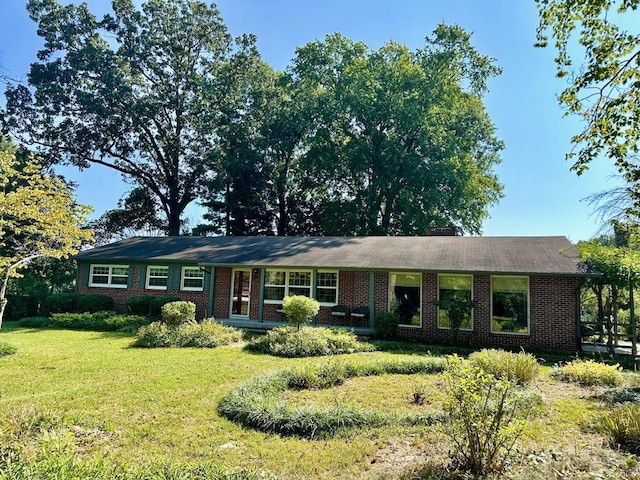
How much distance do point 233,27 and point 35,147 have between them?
55.6ft

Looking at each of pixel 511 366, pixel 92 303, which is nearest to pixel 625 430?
pixel 511 366

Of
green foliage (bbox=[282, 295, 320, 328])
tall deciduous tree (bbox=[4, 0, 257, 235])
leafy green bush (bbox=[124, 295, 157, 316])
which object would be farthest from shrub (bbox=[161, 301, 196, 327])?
tall deciduous tree (bbox=[4, 0, 257, 235])

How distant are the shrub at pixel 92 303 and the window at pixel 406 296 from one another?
40.9ft

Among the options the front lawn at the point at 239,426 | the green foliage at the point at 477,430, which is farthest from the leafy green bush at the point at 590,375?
the green foliage at the point at 477,430

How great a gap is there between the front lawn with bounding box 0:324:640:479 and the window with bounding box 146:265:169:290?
9249 millimetres

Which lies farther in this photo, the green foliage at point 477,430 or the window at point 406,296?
the window at point 406,296

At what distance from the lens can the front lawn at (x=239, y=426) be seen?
4.14m

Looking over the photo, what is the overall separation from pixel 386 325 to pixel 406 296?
150 cm

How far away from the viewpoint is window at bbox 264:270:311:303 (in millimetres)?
16656

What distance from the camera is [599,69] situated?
5.35 metres

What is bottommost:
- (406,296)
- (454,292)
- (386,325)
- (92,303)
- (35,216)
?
(386,325)

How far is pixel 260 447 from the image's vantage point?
4730mm

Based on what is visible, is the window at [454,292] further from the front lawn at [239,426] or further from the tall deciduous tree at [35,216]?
the tall deciduous tree at [35,216]

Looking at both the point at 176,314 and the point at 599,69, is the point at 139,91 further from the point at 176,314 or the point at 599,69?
the point at 599,69
